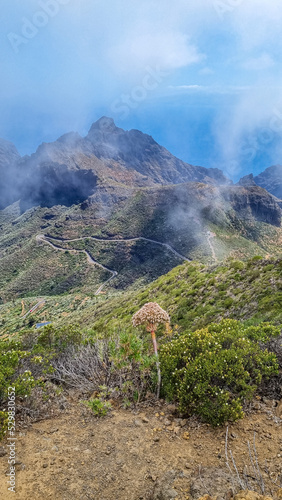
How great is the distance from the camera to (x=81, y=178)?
564 feet

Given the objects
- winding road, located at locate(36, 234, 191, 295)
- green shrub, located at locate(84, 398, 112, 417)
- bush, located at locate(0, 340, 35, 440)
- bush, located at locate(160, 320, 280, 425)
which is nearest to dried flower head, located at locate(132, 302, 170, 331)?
bush, located at locate(160, 320, 280, 425)

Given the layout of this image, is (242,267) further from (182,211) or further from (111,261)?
(182,211)

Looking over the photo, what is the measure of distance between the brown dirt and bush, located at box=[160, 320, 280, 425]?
0.31 meters

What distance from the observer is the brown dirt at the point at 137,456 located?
3867mm

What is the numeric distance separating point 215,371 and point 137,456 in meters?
1.97

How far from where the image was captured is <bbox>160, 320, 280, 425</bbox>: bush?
5.14 metres

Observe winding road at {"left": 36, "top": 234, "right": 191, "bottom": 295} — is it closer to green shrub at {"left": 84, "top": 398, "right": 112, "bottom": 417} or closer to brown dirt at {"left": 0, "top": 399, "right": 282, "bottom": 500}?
green shrub at {"left": 84, "top": 398, "right": 112, "bottom": 417}

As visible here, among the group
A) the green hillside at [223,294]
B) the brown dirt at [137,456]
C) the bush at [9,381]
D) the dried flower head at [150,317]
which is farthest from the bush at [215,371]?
the green hillside at [223,294]

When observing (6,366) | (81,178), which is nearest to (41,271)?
(6,366)

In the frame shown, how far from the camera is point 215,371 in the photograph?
5406 mm

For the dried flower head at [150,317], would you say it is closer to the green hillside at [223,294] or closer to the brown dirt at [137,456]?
the brown dirt at [137,456]

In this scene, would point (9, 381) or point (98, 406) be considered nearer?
point (98, 406)

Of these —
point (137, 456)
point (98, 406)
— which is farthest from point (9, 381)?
point (137, 456)

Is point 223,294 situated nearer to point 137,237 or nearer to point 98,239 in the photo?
point 137,237
